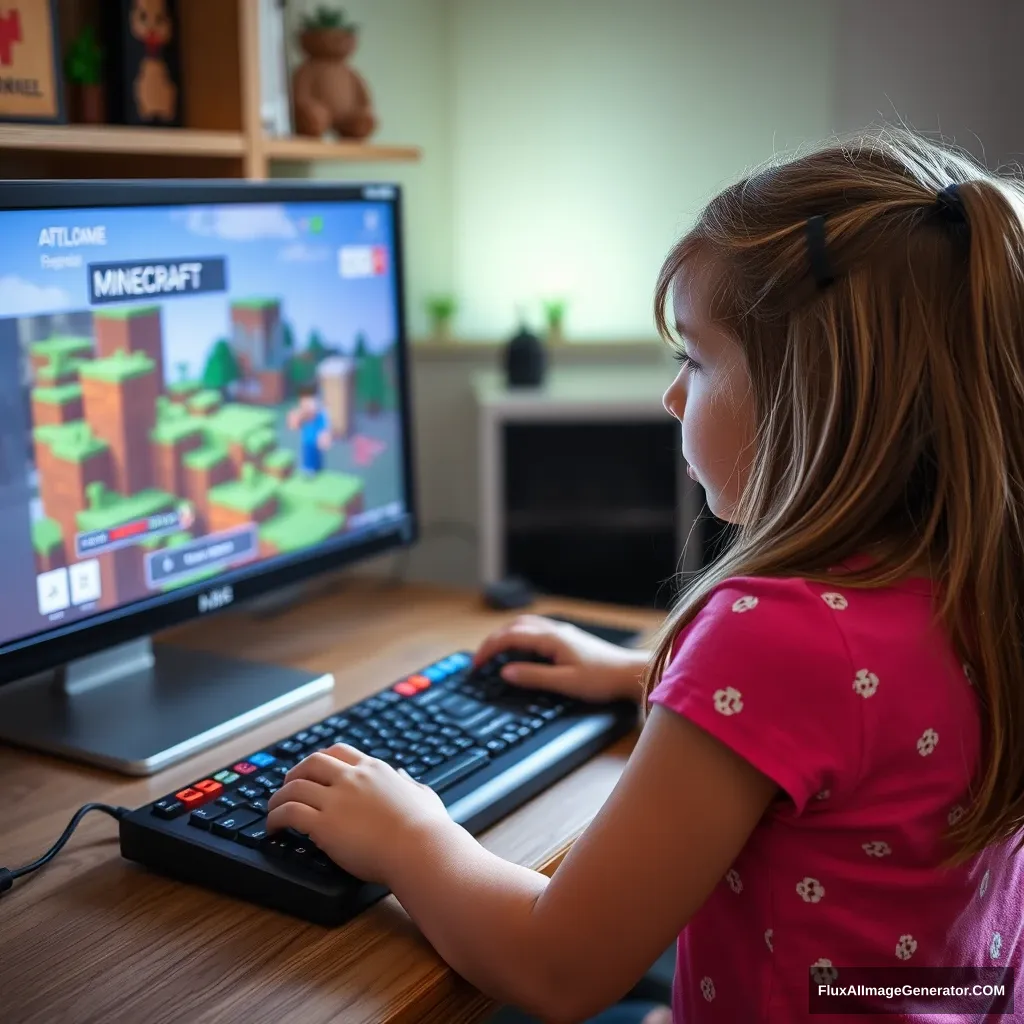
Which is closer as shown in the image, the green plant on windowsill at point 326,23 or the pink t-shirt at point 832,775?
the pink t-shirt at point 832,775

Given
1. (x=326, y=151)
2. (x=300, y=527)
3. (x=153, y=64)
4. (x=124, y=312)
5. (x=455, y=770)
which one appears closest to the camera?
(x=455, y=770)

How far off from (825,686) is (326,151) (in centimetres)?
112

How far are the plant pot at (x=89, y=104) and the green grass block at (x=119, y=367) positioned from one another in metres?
0.41

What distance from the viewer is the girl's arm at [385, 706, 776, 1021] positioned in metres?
0.74

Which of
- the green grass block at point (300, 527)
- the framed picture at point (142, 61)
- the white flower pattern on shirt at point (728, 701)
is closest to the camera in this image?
→ the white flower pattern on shirt at point (728, 701)

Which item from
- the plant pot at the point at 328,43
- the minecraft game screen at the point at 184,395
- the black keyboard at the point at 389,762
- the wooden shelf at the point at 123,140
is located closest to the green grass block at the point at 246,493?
the minecraft game screen at the point at 184,395

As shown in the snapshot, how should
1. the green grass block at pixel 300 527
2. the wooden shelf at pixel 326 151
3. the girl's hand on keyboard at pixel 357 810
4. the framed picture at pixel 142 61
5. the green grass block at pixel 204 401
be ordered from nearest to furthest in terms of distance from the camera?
the girl's hand on keyboard at pixel 357 810 < the green grass block at pixel 204 401 < the green grass block at pixel 300 527 < the framed picture at pixel 142 61 < the wooden shelf at pixel 326 151

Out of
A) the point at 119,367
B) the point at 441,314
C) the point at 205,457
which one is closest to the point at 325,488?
the point at 205,457

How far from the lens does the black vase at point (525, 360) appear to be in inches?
82.7

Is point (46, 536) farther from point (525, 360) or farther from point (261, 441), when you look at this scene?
point (525, 360)

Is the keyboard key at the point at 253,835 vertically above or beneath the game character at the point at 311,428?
beneath

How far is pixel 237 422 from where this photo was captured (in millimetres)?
1242

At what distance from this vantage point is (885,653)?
77 centimetres

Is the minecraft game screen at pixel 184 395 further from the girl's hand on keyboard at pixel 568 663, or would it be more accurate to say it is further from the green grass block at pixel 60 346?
the girl's hand on keyboard at pixel 568 663
